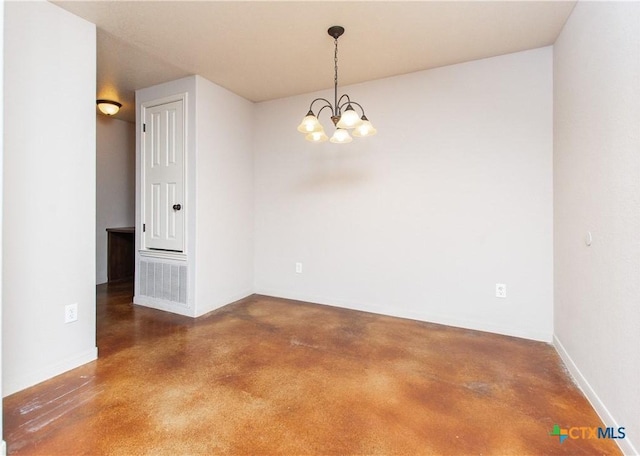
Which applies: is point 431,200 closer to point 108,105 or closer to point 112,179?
point 108,105

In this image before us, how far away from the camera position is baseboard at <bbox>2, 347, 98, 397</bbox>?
1.89 meters

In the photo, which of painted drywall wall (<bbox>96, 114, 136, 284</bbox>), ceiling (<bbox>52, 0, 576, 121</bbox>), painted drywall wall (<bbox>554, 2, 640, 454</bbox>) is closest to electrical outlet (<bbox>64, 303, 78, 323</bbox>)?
ceiling (<bbox>52, 0, 576, 121</bbox>)

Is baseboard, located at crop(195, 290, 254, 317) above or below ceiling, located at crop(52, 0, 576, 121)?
below

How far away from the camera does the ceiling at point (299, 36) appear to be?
2.15 m

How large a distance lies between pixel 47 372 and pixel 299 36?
301 cm

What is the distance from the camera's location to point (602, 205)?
1.74 m

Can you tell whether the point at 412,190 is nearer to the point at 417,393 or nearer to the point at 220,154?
the point at 417,393

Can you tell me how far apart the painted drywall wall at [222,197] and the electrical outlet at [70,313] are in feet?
3.75

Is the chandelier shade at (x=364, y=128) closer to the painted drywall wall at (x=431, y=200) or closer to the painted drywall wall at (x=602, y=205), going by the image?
the painted drywall wall at (x=431, y=200)

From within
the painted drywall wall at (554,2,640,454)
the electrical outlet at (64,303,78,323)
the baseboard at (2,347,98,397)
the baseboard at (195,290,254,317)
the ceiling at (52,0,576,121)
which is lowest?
the baseboard at (2,347,98,397)

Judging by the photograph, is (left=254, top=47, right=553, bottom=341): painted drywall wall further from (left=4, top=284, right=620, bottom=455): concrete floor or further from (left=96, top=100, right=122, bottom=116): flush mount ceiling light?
(left=96, top=100, right=122, bottom=116): flush mount ceiling light

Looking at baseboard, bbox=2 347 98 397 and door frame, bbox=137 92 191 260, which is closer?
baseboard, bbox=2 347 98 397

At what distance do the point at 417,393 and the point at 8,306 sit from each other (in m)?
2.55

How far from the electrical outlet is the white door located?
1192mm
